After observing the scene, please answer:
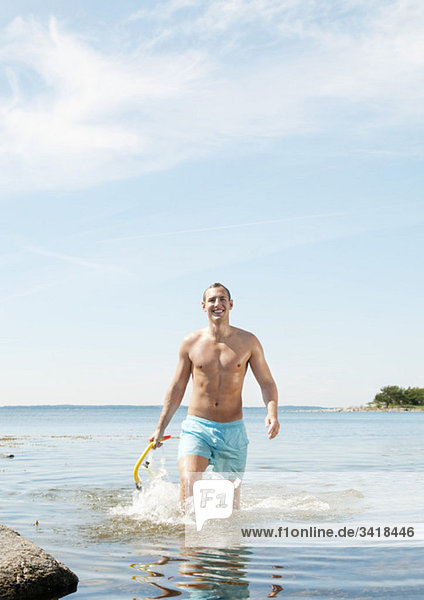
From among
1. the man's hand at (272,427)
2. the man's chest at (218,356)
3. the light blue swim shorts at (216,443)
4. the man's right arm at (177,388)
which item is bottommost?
the light blue swim shorts at (216,443)

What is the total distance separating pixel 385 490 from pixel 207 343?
5.04 meters

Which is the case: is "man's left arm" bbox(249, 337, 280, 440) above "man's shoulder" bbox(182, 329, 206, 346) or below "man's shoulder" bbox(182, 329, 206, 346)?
below

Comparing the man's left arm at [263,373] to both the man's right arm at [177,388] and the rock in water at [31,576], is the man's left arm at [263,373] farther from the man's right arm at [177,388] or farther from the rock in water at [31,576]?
the rock in water at [31,576]

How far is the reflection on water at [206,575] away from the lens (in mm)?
4668

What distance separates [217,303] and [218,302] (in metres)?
0.02

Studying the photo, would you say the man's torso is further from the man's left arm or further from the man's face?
the man's face

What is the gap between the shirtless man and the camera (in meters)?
7.12

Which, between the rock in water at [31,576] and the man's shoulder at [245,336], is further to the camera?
the man's shoulder at [245,336]

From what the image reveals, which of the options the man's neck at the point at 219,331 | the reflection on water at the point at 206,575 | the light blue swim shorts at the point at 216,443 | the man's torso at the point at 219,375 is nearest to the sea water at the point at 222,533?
the reflection on water at the point at 206,575

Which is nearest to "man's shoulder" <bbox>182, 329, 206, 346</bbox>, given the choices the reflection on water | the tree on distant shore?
Result: the reflection on water

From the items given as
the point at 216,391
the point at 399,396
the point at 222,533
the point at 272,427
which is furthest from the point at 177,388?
the point at 399,396

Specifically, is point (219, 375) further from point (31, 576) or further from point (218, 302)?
point (31, 576)

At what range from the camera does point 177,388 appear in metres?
7.50

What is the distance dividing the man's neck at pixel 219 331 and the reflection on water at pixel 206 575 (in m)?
2.23
